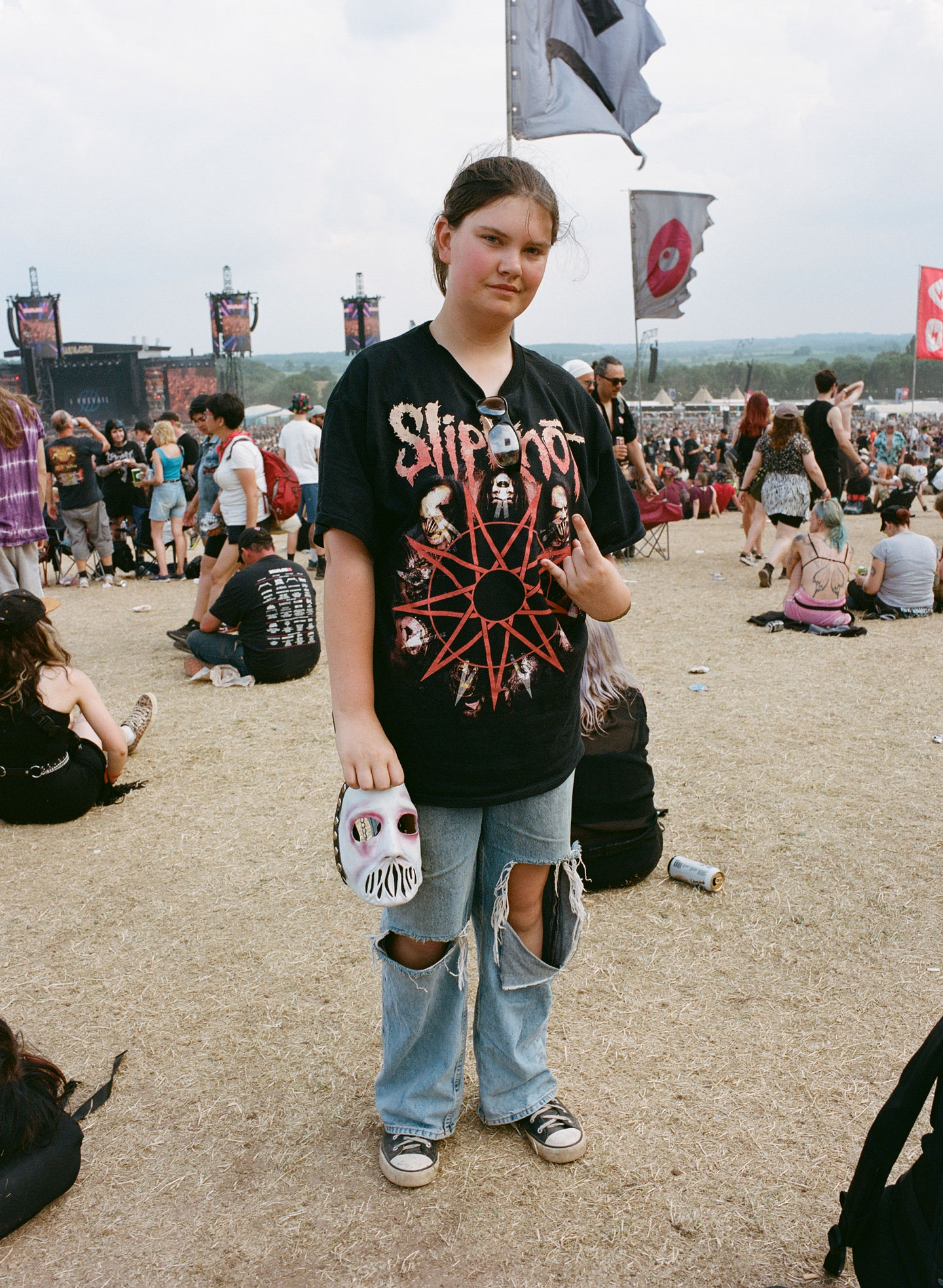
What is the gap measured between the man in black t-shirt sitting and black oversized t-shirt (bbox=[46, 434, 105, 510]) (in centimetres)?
436

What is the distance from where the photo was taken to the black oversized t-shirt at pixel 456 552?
168 centimetres

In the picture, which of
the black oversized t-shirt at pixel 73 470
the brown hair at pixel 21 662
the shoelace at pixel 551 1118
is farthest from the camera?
the black oversized t-shirt at pixel 73 470

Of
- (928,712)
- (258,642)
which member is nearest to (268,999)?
(258,642)

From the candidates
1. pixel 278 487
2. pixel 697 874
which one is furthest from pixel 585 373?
pixel 697 874

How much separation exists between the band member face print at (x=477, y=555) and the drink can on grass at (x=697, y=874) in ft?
5.94

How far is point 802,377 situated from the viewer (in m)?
154

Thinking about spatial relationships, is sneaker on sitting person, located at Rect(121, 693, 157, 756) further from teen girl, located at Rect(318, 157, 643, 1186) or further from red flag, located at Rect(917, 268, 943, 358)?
red flag, located at Rect(917, 268, 943, 358)

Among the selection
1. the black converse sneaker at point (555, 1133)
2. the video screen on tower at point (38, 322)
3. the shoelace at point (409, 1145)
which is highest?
the video screen on tower at point (38, 322)

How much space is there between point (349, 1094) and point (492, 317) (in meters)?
1.85

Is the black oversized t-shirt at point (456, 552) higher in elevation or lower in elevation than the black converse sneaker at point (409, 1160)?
higher

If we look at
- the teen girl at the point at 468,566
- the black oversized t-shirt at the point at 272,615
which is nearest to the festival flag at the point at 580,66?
the black oversized t-shirt at the point at 272,615

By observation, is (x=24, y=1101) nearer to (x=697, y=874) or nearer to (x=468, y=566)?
(x=468, y=566)

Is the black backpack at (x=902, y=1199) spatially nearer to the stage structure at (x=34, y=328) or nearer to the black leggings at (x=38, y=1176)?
the black leggings at (x=38, y=1176)

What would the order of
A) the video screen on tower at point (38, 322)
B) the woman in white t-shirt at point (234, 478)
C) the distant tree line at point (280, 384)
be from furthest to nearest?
the distant tree line at point (280, 384)
the video screen on tower at point (38, 322)
the woman in white t-shirt at point (234, 478)
